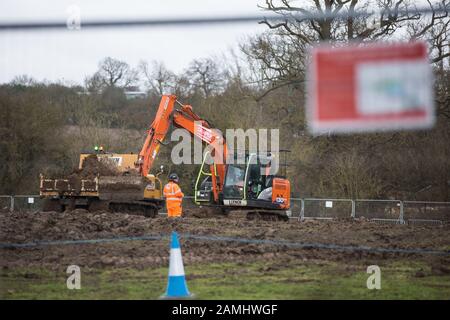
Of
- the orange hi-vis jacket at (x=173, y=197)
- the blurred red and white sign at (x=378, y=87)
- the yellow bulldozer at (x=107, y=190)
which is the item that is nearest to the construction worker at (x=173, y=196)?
the orange hi-vis jacket at (x=173, y=197)

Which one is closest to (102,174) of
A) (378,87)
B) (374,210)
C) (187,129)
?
(187,129)

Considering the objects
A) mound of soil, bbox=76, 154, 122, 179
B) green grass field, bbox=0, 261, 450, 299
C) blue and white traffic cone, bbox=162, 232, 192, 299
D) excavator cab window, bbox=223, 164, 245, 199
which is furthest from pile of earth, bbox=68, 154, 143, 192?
blue and white traffic cone, bbox=162, 232, 192, 299

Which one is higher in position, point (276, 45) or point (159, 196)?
point (276, 45)

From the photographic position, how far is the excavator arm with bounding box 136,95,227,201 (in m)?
25.2

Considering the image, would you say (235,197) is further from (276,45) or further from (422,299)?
(422,299)

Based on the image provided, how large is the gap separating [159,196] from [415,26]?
16.9 meters

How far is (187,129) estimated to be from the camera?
25.9m

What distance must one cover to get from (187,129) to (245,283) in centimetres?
1494

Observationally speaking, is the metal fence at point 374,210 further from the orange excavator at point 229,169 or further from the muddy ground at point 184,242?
the muddy ground at point 184,242

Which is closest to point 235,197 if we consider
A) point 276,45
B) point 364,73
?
point 276,45

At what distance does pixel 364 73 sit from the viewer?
21.6 feet

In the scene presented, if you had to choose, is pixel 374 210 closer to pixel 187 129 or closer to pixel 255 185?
pixel 255 185
